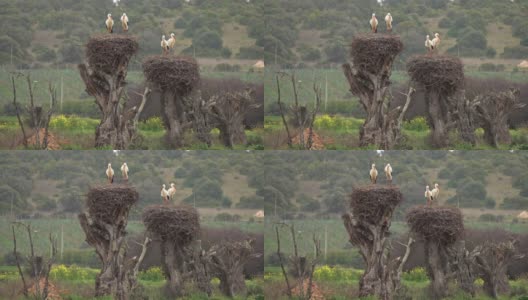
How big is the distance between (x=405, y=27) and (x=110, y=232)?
8862mm

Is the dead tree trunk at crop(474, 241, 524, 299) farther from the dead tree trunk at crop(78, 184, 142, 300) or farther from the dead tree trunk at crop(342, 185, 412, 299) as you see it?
the dead tree trunk at crop(78, 184, 142, 300)

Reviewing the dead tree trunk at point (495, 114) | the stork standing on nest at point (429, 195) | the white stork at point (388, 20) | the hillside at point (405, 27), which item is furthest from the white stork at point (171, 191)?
the dead tree trunk at point (495, 114)

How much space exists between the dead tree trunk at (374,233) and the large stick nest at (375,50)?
2.85 m

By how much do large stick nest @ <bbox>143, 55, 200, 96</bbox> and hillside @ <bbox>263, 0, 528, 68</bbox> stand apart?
2.37m

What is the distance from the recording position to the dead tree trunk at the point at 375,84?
29141mm

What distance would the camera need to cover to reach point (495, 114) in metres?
30.5

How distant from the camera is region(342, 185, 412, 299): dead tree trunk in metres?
28.4

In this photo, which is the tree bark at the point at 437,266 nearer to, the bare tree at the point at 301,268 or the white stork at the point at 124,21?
the bare tree at the point at 301,268

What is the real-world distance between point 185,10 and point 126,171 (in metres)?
4.87

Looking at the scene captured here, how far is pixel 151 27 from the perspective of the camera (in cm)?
3150

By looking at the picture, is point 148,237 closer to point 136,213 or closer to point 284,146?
point 136,213

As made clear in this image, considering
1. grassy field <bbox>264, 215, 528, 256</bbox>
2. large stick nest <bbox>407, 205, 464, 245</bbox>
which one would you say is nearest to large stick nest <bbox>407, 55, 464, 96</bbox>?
large stick nest <bbox>407, 205, 464, 245</bbox>

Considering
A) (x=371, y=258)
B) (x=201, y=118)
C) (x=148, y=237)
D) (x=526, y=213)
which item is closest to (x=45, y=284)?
(x=148, y=237)

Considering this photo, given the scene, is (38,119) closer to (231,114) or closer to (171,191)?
(171,191)
